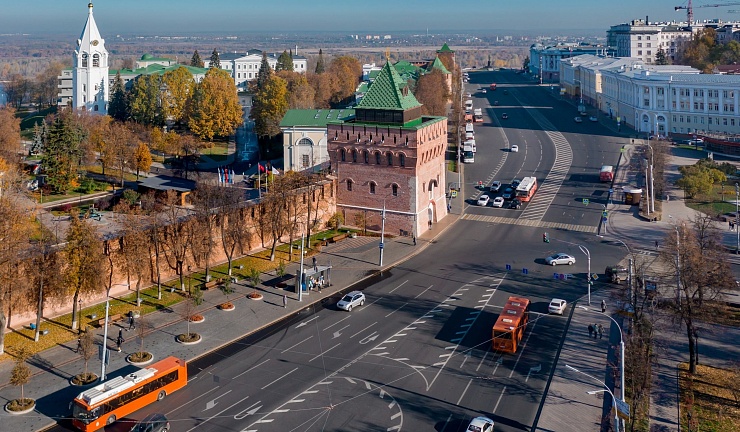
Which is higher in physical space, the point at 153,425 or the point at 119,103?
the point at 119,103

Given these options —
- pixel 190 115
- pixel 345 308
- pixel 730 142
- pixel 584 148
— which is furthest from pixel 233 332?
pixel 730 142

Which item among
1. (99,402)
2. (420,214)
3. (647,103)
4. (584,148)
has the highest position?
(647,103)

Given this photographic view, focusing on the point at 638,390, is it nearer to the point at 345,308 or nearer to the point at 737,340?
the point at 737,340

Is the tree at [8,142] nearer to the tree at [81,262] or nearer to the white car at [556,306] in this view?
the tree at [81,262]

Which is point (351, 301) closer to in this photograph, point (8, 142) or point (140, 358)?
point (140, 358)

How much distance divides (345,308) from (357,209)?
2090 cm

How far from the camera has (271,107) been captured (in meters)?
103

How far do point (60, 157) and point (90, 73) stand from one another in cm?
5715

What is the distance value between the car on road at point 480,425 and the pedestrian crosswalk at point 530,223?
37.8 m

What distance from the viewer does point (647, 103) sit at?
117625 millimetres

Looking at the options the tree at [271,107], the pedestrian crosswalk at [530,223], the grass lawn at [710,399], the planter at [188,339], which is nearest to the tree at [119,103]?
the tree at [271,107]

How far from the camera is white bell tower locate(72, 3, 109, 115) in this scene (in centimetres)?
12406

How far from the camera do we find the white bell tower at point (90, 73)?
407 ft

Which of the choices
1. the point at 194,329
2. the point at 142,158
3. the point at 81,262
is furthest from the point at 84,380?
the point at 142,158
